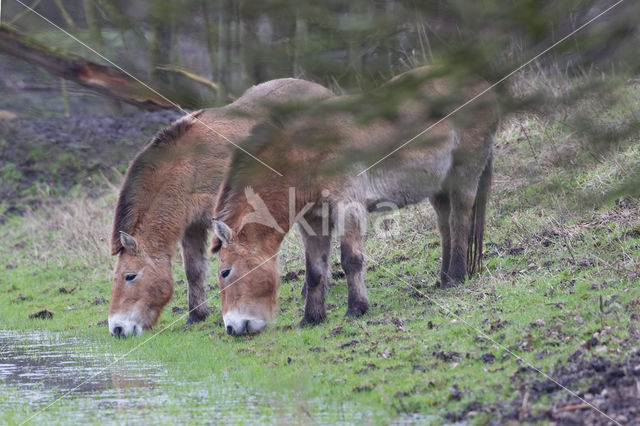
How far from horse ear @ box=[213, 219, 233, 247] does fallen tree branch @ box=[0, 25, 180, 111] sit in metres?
2.97

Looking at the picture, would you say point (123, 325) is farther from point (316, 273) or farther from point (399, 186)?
point (399, 186)

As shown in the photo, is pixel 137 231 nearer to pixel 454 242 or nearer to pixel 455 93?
pixel 454 242

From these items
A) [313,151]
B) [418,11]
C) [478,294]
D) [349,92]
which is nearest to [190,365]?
[478,294]

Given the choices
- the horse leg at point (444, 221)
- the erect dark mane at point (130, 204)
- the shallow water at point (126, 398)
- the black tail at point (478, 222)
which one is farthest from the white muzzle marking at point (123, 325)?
the black tail at point (478, 222)

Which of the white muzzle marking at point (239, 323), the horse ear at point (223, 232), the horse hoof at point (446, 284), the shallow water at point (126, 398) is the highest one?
the horse ear at point (223, 232)

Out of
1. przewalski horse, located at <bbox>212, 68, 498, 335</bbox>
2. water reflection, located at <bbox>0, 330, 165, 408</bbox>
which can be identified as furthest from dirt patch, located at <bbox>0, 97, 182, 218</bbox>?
przewalski horse, located at <bbox>212, 68, 498, 335</bbox>

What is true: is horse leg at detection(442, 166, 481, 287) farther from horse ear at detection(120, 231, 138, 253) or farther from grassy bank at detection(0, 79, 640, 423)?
horse ear at detection(120, 231, 138, 253)

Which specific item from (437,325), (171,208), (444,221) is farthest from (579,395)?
(171,208)

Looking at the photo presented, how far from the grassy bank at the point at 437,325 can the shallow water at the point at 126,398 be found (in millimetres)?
25

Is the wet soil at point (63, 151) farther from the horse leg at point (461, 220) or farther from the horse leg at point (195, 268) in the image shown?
the horse leg at point (461, 220)

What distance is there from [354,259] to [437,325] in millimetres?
1277

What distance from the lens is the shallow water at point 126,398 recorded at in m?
4.81

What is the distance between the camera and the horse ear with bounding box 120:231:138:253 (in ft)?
25.3

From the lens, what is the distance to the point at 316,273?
7.50 metres
